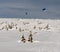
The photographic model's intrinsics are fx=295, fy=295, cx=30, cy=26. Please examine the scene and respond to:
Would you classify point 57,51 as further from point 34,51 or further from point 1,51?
point 1,51

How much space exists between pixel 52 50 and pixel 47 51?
15.6 inches

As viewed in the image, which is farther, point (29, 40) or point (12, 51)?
point (29, 40)

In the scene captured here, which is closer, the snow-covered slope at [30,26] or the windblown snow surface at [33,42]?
the windblown snow surface at [33,42]

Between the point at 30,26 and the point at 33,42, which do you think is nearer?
the point at 33,42

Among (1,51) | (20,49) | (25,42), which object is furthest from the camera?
(25,42)

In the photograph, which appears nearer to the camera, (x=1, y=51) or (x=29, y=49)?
(x=1, y=51)

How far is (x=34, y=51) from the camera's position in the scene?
13016 millimetres

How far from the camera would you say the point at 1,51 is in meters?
12.6

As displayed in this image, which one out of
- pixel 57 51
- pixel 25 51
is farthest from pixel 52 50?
pixel 25 51

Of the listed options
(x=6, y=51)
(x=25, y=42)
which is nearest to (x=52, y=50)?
(x=6, y=51)

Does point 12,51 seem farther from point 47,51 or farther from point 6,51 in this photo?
point 47,51

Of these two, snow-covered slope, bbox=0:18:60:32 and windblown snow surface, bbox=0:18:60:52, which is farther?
snow-covered slope, bbox=0:18:60:32

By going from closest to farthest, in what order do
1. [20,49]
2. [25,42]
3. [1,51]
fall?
1. [1,51]
2. [20,49]
3. [25,42]

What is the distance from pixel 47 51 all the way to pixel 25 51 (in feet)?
3.16
